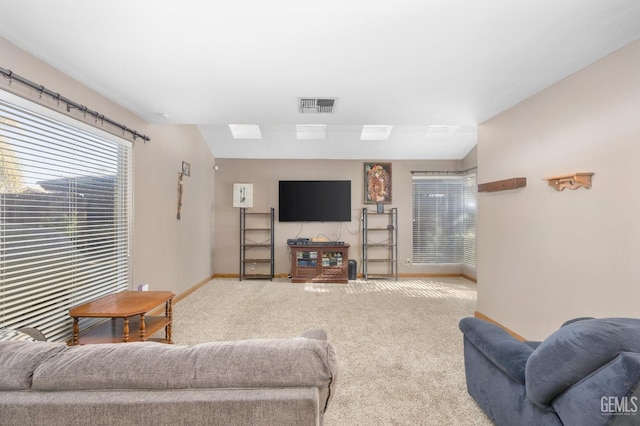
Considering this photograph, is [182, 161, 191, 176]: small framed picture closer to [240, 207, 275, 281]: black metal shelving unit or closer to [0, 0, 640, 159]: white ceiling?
[0, 0, 640, 159]: white ceiling

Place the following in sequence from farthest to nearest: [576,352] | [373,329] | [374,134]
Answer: [374,134]
[373,329]
[576,352]

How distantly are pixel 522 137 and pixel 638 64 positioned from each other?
106 cm

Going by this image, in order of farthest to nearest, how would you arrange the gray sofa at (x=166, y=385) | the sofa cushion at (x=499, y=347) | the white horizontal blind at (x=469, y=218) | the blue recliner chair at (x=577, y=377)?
the white horizontal blind at (x=469, y=218) → the sofa cushion at (x=499, y=347) → the blue recliner chair at (x=577, y=377) → the gray sofa at (x=166, y=385)

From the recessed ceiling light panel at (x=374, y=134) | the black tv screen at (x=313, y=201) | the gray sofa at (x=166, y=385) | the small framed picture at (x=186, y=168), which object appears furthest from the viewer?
the black tv screen at (x=313, y=201)

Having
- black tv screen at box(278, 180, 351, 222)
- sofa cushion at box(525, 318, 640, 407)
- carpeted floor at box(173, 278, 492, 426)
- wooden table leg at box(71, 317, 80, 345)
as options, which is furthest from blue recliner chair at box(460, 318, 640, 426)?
black tv screen at box(278, 180, 351, 222)

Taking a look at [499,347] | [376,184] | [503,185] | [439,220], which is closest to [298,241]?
[376,184]

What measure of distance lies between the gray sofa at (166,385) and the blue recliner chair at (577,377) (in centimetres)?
92

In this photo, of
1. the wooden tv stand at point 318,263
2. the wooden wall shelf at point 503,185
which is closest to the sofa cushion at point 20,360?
the wooden wall shelf at point 503,185

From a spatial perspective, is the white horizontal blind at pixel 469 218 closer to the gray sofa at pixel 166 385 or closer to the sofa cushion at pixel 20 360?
the gray sofa at pixel 166 385

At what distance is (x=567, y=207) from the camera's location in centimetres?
242

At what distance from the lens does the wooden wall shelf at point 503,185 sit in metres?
2.90

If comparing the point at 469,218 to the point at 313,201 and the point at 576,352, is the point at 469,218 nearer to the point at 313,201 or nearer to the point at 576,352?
the point at 313,201

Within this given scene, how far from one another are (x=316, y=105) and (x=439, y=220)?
4.29 metres

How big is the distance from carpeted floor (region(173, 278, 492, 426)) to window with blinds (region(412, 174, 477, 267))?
55cm
